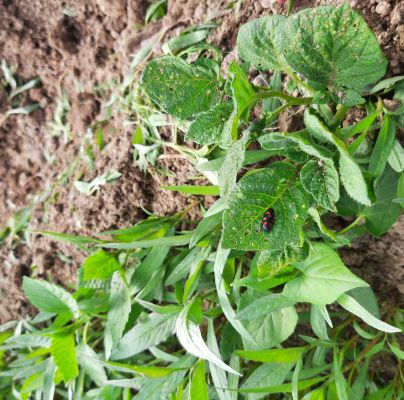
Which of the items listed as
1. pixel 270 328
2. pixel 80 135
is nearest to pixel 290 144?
pixel 270 328

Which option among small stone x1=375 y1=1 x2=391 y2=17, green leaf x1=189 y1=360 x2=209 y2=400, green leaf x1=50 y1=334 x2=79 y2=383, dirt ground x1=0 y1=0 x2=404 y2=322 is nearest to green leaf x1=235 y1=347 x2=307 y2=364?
green leaf x1=189 y1=360 x2=209 y2=400

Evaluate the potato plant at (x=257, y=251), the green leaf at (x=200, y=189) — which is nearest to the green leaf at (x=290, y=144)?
the potato plant at (x=257, y=251)

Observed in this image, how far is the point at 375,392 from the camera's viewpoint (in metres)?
1.04

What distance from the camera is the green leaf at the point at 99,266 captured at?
115 centimetres

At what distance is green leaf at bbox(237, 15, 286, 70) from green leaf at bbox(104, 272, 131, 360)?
2.04 ft

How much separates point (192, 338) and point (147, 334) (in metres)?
0.13

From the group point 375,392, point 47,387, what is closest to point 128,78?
point 47,387

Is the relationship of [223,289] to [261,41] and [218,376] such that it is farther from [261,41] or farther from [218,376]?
[261,41]

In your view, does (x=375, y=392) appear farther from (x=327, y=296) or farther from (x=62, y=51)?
(x=62, y=51)

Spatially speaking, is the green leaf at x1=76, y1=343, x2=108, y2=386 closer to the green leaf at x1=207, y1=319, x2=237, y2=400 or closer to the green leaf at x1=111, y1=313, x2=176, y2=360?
the green leaf at x1=111, y1=313, x2=176, y2=360

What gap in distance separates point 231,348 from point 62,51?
1.00 metres

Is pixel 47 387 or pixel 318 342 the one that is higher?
pixel 47 387

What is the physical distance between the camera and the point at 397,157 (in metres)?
0.83

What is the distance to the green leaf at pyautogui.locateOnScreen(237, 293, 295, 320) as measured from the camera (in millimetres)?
924
